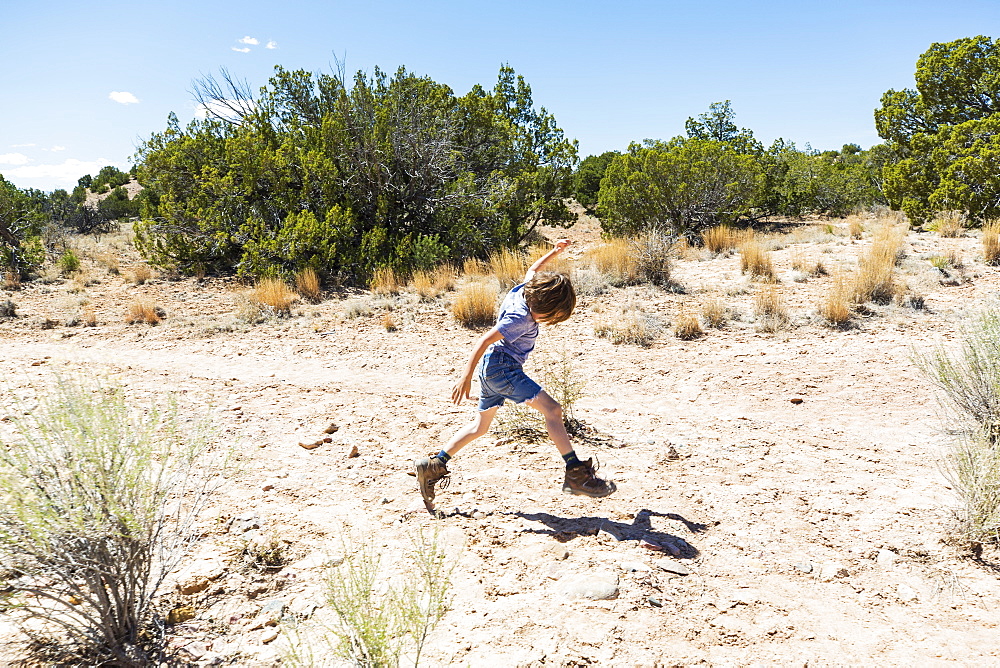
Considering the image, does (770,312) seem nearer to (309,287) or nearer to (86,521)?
(86,521)

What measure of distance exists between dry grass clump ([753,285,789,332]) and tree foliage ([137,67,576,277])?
5.78m

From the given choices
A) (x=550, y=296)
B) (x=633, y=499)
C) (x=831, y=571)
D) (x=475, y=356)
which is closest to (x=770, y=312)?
(x=633, y=499)

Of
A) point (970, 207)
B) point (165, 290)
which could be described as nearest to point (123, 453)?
point (165, 290)

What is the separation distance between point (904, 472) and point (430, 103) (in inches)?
469

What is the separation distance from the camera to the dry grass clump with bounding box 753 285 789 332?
6863 millimetres

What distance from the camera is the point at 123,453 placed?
2375 millimetres

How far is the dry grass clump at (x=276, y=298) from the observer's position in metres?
9.19

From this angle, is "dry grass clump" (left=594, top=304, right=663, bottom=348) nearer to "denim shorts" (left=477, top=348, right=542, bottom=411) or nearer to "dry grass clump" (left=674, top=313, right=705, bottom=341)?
"dry grass clump" (left=674, top=313, right=705, bottom=341)

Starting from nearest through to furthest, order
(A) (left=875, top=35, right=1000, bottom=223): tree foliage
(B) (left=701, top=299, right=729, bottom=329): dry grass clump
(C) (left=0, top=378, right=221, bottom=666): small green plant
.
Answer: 1. (C) (left=0, top=378, right=221, bottom=666): small green plant
2. (B) (left=701, top=299, right=729, bottom=329): dry grass clump
3. (A) (left=875, top=35, right=1000, bottom=223): tree foliage

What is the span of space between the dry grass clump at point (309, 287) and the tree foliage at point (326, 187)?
0.68m

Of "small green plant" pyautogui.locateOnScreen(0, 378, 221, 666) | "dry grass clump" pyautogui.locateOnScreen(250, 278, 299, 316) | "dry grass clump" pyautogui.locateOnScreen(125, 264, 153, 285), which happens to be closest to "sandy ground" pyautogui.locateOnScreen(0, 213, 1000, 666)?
"small green plant" pyautogui.locateOnScreen(0, 378, 221, 666)

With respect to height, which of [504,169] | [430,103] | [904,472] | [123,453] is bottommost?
[904,472]

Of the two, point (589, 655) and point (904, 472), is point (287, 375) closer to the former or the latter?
point (589, 655)

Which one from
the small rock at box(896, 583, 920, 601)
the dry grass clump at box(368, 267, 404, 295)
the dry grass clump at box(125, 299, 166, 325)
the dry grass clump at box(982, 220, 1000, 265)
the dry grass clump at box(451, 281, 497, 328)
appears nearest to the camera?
the small rock at box(896, 583, 920, 601)
